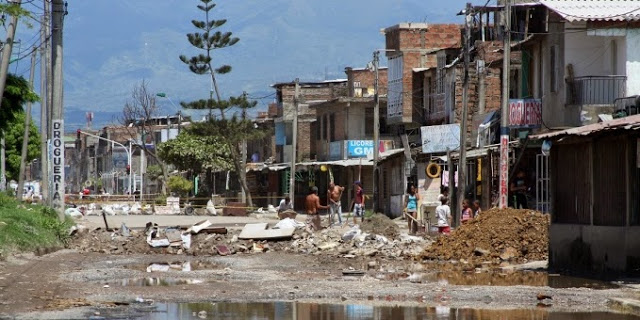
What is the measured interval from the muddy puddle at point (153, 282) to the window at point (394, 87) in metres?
47.2

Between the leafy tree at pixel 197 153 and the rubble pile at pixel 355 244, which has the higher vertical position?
the leafy tree at pixel 197 153

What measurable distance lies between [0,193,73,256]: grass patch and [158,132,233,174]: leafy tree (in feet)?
158

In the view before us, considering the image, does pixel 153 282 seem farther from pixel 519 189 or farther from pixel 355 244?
pixel 519 189

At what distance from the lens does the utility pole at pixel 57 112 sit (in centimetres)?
3531

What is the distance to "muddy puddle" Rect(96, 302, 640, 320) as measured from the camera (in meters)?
15.1

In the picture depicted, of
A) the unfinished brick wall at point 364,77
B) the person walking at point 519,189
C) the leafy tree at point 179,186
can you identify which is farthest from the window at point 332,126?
the person walking at point 519,189

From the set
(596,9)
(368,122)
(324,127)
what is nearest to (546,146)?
(596,9)

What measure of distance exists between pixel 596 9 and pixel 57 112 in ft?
55.5

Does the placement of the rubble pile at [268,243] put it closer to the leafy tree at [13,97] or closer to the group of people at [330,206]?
the group of people at [330,206]

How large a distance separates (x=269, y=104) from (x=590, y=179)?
72899 mm

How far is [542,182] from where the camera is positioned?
39406mm

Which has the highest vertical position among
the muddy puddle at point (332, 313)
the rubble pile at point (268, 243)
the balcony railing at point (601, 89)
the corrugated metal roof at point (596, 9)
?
the corrugated metal roof at point (596, 9)

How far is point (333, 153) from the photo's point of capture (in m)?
76.6

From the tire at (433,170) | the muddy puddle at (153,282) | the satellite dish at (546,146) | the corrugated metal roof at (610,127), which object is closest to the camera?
the corrugated metal roof at (610,127)
